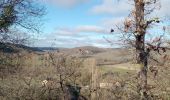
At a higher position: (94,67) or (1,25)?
(1,25)

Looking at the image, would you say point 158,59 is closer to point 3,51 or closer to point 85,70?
point 85,70

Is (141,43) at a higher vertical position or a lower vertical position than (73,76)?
higher

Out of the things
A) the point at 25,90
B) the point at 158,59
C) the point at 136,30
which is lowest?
the point at 25,90

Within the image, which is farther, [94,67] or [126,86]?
[94,67]

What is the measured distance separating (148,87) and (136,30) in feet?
7.11

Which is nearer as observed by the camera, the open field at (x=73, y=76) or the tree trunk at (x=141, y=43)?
the tree trunk at (x=141, y=43)

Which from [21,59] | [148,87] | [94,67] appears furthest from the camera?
[21,59]

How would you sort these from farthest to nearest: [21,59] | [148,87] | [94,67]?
[21,59] → [94,67] → [148,87]

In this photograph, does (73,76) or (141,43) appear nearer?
(141,43)

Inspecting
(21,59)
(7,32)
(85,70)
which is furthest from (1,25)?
(85,70)

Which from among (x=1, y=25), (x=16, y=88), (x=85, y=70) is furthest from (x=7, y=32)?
(x=85, y=70)

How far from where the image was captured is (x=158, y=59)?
60.0 ft

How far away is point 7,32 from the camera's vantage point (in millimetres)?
22547

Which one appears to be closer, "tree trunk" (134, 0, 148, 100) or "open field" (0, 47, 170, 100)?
"tree trunk" (134, 0, 148, 100)
